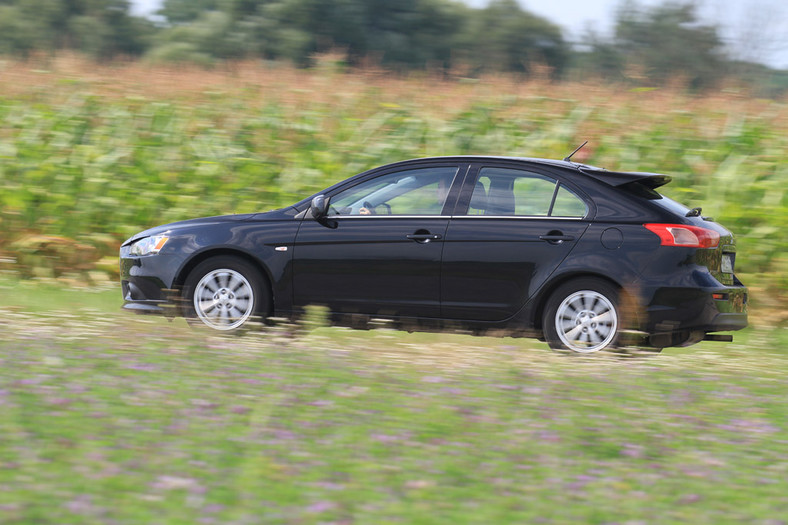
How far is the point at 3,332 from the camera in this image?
25.1ft

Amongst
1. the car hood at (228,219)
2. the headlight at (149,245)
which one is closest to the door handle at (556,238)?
the car hood at (228,219)

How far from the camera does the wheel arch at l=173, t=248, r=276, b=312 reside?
815 centimetres

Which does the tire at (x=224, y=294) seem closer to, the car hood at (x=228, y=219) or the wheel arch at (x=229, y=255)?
the wheel arch at (x=229, y=255)

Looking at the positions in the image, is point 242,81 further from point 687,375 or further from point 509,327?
point 687,375

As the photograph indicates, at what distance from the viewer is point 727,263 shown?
304 inches

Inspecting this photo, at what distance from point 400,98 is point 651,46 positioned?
20.9m

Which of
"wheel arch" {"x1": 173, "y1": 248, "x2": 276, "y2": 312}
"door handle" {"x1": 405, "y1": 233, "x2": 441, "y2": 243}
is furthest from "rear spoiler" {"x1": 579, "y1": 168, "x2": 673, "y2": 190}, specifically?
"wheel arch" {"x1": 173, "y1": 248, "x2": 276, "y2": 312}

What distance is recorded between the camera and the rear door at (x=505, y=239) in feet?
24.8

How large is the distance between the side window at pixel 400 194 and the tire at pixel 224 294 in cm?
87

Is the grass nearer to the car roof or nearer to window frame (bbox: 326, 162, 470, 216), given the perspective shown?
window frame (bbox: 326, 162, 470, 216)

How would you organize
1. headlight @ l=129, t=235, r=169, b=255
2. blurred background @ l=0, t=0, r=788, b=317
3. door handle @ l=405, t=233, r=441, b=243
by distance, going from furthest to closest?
blurred background @ l=0, t=0, r=788, b=317, headlight @ l=129, t=235, r=169, b=255, door handle @ l=405, t=233, r=441, b=243

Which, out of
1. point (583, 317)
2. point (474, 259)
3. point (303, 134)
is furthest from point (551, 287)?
point (303, 134)

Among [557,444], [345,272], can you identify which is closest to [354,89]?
[345,272]

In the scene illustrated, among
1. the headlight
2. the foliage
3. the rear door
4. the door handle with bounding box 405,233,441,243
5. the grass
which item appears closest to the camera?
the grass
